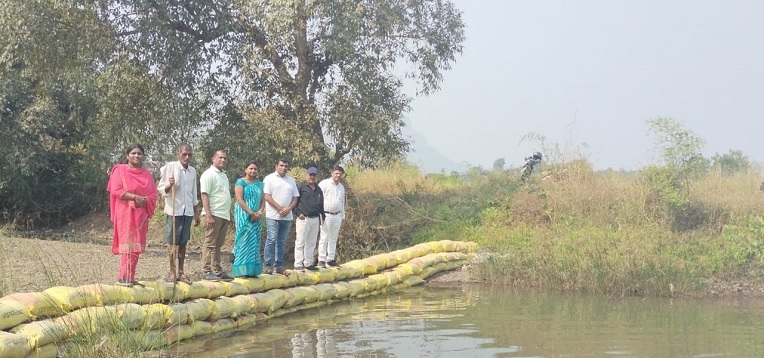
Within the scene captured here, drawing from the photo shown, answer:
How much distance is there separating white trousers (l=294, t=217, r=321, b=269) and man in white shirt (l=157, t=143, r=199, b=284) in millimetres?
2501

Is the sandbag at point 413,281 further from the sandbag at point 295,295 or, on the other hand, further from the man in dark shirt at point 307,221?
the sandbag at point 295,295

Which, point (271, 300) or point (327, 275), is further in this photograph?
point (327, 275)

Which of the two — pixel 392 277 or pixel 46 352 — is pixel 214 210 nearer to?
pixel 46 352

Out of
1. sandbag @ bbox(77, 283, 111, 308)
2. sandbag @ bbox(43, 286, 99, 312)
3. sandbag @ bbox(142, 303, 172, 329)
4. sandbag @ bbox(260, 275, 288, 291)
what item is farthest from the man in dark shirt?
sandbag @ bbox(43, 286, 99, 312)

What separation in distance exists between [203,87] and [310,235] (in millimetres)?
6008

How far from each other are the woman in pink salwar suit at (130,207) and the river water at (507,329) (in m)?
1.04

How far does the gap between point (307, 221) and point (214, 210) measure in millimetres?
2101

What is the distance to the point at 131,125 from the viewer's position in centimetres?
1555

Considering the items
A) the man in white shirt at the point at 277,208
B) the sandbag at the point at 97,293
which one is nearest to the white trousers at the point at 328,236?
the man in white shirt at the point at 277,208

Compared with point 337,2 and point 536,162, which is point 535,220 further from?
point 337,2

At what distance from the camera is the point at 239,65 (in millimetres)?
15648

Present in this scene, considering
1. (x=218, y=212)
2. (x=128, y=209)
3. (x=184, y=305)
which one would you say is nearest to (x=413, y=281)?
(x=218, y=212)

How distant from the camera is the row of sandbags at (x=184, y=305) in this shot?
6043mm

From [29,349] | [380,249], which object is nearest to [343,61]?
[380,249]
